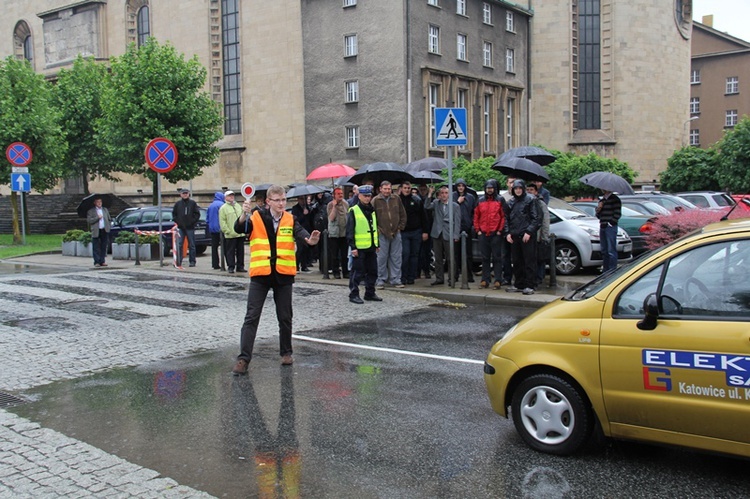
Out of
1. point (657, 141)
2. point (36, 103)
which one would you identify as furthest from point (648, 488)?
point (657, 141)

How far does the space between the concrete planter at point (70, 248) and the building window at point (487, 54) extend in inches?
1075

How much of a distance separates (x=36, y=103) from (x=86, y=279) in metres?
17.6

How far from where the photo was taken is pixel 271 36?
4078cm

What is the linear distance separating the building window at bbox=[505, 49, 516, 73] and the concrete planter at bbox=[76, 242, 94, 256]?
30.3 metres

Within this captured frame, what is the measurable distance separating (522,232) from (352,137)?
2638 cm

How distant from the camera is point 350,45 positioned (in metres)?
37.1

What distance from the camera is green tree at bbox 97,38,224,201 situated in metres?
31.9

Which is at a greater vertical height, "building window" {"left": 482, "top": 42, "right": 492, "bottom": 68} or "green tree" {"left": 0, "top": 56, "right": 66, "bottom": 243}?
"building window" {"left": 482, "top": 42, "right": 492, "bottom": 68}

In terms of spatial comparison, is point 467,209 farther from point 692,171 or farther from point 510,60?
point 692,171

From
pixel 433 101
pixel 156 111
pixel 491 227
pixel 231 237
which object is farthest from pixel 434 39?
pixel 491 227

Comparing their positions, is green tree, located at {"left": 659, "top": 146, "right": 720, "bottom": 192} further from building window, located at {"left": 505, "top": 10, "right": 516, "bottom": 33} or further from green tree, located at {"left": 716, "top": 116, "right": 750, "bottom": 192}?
building window, located at {"left": 505, "top": 10, "right": 516, "bottom": 33}

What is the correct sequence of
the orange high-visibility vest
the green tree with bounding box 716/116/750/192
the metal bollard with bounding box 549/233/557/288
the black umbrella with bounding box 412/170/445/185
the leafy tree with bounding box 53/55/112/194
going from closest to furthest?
the orange high-visibility vest → the metal bollard with bounding box 549/233/557/288 → the black umbrella with bounding box 412/170/445/185 → the leafy tree with bounding box 53/55/112/194 → the green tree with bounding box 716/116/750/192

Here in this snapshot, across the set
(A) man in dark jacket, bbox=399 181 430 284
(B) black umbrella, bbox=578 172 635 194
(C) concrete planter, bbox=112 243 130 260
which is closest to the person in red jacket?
(A) man in dark jacket, bbox=399 181 430 284

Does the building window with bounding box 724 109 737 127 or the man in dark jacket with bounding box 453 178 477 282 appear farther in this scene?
the building window with bounding box 724 109 737 127
